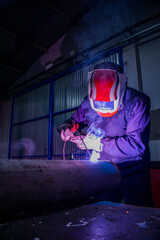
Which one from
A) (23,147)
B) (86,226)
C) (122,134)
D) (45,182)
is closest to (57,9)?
(122,134)

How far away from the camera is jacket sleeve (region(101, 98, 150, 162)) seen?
4.66ft

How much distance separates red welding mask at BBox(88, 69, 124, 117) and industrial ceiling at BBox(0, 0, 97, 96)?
12.4ft

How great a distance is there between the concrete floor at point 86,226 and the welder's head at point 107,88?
106 centimetres

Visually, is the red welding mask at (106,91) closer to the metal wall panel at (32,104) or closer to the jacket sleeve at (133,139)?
the jacket sleeve at (133,139)

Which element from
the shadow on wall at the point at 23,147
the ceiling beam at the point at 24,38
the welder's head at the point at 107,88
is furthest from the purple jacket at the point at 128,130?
the ceiling beam at the point at 24,38

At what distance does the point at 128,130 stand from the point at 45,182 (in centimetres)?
101

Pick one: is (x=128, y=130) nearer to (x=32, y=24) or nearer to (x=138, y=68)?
(x=138, y=68)

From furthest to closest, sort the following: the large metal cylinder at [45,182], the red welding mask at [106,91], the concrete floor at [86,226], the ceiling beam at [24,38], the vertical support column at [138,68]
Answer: the ceiling beam at [24,38], the vertical support column at [138,68], the red welding mask at [106,91], the large metal cylinder at [45,182], the concrete floor at [86,226]

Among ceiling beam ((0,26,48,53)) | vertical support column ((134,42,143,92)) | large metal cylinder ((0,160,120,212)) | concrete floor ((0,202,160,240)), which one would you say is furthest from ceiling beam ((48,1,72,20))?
concrete floor ((0,202,160,240))

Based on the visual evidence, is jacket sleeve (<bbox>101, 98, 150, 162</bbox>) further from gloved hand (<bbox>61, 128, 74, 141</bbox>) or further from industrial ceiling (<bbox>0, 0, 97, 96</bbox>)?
industrial ceiling (<bbox>0, 0, 97, 96</bbox>)

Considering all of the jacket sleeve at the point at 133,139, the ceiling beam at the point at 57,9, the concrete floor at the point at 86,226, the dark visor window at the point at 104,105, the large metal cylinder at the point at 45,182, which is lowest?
the concrete floor at the point at 86,226

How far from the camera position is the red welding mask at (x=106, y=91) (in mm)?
1657

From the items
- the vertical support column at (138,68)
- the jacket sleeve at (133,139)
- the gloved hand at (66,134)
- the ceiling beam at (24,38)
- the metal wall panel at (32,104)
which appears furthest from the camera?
the metal wall panel at (32,104)

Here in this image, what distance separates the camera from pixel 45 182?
82cm
